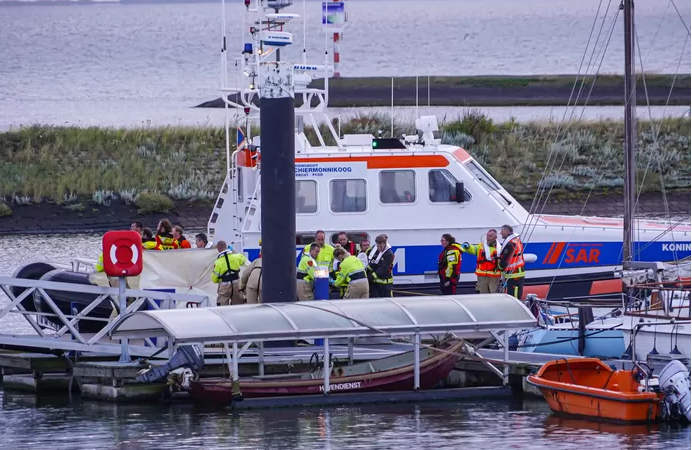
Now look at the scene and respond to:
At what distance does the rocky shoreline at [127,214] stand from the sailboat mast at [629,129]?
45.6ft

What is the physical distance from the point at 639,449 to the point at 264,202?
5.60 metres

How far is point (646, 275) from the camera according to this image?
16.8 metres

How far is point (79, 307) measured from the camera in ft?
59.5

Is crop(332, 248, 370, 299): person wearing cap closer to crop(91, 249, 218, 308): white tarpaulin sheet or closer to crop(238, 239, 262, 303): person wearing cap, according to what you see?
crop(238, 239, 262, 303): person wearing cap

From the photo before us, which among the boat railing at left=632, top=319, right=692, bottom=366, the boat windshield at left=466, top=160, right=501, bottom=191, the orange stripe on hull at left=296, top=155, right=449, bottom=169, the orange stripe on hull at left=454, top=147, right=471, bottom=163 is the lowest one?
the boat railing at left=632, top=319, right=692, bottom=366

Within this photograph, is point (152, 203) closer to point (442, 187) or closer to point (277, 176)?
point (442, 187)

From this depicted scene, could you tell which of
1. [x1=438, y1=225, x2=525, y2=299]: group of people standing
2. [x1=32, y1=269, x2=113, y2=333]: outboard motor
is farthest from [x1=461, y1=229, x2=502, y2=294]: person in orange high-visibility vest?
[x1=32, y1=269, x2=113, y2=333]: outboard motor

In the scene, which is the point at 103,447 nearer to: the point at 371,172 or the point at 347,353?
the point at 347,353

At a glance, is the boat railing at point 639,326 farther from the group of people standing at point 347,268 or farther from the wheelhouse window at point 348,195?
the wheelhouse window at point 348,195

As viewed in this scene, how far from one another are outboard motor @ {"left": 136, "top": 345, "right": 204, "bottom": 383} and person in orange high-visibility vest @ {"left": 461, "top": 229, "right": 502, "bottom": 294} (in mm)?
4372

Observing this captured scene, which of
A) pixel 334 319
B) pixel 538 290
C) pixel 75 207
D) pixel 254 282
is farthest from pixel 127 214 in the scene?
pixel 334 319

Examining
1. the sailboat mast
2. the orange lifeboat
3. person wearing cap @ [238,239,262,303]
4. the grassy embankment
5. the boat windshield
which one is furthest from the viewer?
the grassy embankment

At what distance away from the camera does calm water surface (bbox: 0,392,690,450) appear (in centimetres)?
1439

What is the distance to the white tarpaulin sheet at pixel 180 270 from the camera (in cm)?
1862
